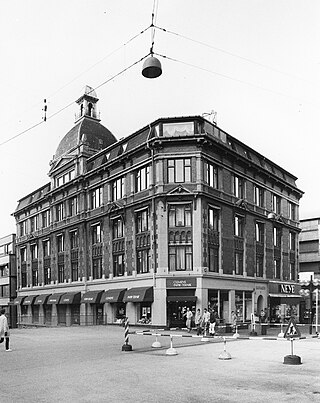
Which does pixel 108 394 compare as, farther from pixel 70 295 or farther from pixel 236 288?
pixel 70 295

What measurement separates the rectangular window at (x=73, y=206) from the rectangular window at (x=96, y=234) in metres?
3.83

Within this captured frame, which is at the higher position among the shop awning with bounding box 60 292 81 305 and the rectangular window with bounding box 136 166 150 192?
the rectangular window with bounding box 136 166 150 192

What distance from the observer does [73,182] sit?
46312 millimetres

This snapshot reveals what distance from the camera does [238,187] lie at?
40.4 m

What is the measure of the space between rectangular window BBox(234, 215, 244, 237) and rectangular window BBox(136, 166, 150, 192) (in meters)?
8.05

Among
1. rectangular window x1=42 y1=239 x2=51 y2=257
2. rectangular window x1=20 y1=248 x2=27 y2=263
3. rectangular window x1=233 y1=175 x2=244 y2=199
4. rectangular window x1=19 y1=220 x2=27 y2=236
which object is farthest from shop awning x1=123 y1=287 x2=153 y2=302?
rectangular window x1=19 y1=220 x2=27 y2=236

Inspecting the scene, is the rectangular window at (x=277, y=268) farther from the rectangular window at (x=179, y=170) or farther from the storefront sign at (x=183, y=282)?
the rectangular window at (x=179, y=170)

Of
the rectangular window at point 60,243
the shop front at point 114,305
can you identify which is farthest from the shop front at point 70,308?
the rectangular window at point 60,243

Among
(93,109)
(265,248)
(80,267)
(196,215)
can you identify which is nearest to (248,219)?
(265,248)

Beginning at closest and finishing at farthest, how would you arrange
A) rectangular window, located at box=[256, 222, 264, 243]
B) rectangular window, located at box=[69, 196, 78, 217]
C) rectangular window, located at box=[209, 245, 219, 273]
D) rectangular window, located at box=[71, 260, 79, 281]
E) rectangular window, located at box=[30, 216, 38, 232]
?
rectangular window, located at box=[209, 245, 219, 273], rectangular window, located at box=[256, 222, 264, 243], rectangular window, located at box=[71, 260, 79, 281], rectangular window, located at box=[69, 196, 78, 217], rectangular window, located at box=[30, 216, 38, 232]

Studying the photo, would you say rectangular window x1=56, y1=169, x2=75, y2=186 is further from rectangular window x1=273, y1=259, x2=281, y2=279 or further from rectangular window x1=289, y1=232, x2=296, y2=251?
rectangular window x1=289, y1=232, x2=296, y2=251

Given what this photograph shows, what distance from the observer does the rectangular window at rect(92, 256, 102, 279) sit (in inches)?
1668

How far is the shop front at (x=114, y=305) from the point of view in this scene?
3775cm

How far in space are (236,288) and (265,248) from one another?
7.15 metres
